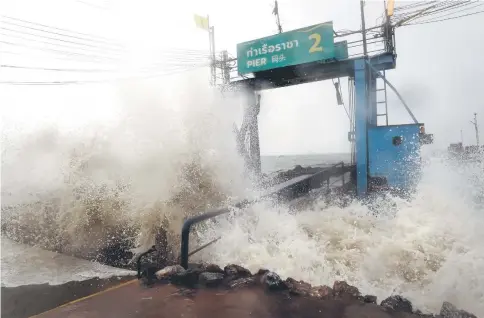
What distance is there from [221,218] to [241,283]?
257 cm

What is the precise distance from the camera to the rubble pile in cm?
307

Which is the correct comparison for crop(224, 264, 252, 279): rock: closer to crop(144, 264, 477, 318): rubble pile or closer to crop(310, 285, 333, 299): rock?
crop(144, 264, 477, 318): rubble pile

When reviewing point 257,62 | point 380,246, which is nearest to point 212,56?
point 257,62

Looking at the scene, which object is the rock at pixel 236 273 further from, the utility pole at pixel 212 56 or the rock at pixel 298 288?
the utility pole at pixel 212 56

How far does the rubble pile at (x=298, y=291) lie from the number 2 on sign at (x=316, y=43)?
29.1 feet

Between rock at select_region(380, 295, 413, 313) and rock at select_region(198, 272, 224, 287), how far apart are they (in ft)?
6.61

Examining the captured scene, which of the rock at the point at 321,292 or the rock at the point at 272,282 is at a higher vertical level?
the rock at the point at 272,282

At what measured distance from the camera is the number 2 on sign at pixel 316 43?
34.3ft

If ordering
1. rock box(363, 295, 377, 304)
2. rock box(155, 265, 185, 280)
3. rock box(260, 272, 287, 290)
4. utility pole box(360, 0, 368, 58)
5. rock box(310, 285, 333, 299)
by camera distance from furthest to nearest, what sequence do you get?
utility pole box(360, 0, 368, 58) < rock box(155, 265, 185, 280) < rock box(260, 272, 287, 290) < rock box(310, 285, 333, 299) < rock box(363, 295, 377, 304)

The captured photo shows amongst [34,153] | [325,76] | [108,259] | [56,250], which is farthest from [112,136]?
[325,76]

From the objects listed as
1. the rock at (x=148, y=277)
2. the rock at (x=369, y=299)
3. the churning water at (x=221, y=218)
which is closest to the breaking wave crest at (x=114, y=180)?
the churning water at (x=221, y=218)

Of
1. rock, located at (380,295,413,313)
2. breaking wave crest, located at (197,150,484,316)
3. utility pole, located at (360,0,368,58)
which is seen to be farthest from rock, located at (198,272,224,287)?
utility pole, located at (360,0,368,58)

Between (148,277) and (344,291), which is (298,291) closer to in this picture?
(344,291)

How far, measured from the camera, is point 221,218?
6340 millimetres
